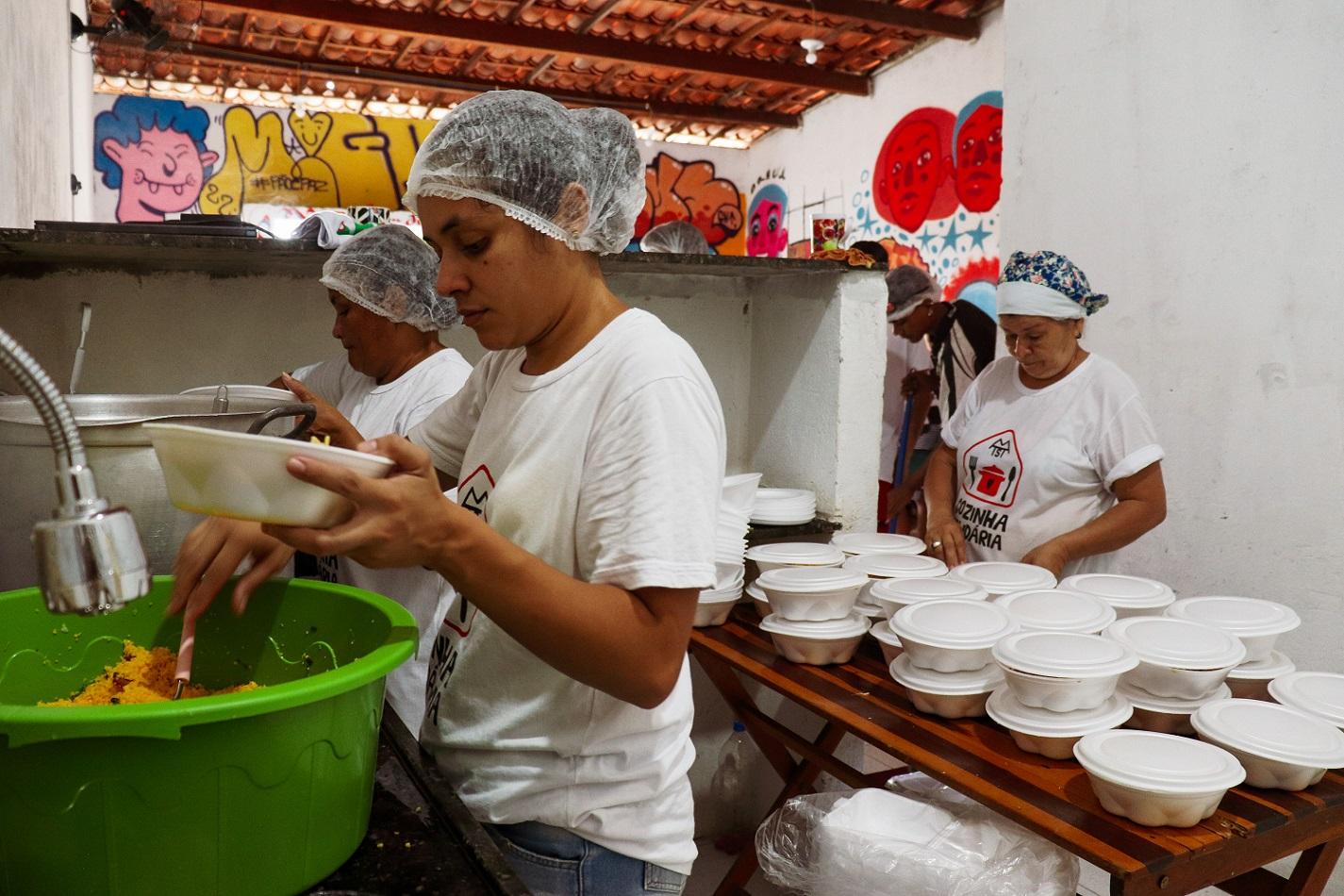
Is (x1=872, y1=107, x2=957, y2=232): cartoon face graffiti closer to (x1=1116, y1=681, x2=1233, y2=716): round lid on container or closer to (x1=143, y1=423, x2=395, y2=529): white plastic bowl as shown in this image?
(x1=1116, y1=681, x2=1233, y2=716): round lid on container

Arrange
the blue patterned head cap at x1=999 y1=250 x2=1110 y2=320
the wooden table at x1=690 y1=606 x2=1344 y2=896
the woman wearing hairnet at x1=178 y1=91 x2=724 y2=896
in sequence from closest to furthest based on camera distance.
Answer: the woman wearing hairnet at x1=178 y1=91 x2=724 y2=896
the wooden table at x1=690 y1=606 x2=1344 y2=896
the blue patterned head cap at x1=999 y1=250 x2=1110 y2=320

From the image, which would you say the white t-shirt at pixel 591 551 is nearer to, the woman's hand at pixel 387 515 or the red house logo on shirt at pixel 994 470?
the woman's hand at pixel 387 515

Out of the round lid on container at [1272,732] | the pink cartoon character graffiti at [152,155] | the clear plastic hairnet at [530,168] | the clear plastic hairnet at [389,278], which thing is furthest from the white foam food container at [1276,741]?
the pink cartoon character graffiti at [152,155]

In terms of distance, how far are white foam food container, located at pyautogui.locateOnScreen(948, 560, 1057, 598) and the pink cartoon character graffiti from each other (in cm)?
836

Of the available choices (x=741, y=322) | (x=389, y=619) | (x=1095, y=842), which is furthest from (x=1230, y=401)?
(x=389, y=619)

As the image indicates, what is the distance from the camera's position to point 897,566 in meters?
2.54

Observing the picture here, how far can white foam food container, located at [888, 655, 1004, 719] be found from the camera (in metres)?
2.00

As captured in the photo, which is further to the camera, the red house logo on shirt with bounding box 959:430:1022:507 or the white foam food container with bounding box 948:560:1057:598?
the red house logo on shirt with bounding box 959:430:1022:507

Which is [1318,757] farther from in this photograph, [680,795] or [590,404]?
[590,404]

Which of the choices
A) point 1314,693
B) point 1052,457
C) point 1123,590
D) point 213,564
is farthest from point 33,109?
point 1314,693

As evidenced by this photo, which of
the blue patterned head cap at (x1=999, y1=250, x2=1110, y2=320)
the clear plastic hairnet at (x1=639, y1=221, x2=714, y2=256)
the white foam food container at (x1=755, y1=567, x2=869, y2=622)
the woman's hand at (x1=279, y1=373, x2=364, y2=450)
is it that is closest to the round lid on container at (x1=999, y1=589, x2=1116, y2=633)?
the white foam food container at (x1=755, y1=567, x2=869, y2=622)

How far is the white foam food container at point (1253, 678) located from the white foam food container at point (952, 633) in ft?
1.75

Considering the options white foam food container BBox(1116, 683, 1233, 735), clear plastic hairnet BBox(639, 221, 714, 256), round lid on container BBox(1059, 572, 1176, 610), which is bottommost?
white foam food container BBox(1116, 683, 1233, 735)

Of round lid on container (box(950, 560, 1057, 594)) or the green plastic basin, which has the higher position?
the green plastic basin
